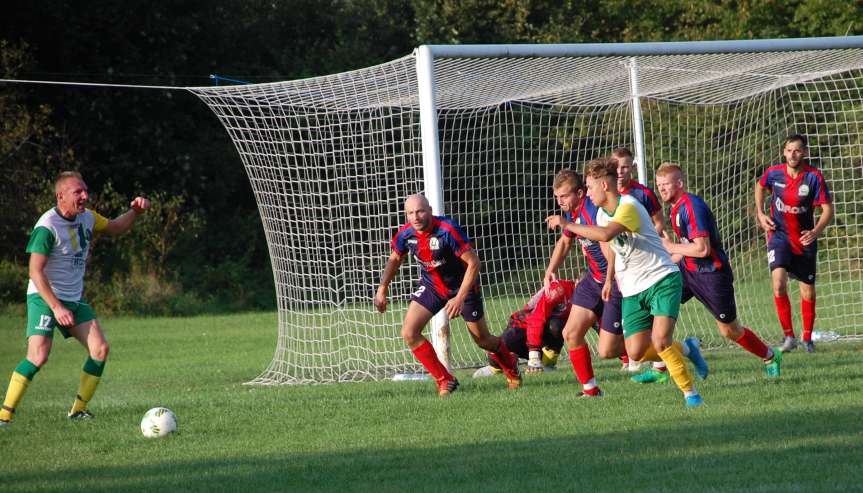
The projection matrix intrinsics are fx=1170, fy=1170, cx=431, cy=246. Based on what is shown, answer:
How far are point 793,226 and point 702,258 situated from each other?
2752 millimetres

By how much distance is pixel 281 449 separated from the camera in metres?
6.70

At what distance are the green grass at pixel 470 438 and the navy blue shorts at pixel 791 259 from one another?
85 centimetres

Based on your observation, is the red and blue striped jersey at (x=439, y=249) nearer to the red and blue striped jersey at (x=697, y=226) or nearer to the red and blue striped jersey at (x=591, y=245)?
the red and blue striped jersey at (x=591, y=245)

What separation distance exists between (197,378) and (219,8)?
17.0 metres

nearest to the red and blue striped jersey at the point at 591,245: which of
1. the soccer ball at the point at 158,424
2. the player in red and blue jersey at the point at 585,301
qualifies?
the player in red and blue jersey at the point at 585,301

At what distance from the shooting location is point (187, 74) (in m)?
25.4

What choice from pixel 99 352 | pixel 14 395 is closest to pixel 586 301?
pixel 99 352

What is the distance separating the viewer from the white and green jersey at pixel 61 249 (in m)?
7.98

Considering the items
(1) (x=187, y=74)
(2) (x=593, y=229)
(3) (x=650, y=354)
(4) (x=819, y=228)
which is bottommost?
(3) (x=650, y=354)

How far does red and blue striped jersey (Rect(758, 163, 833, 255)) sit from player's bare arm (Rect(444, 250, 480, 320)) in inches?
141

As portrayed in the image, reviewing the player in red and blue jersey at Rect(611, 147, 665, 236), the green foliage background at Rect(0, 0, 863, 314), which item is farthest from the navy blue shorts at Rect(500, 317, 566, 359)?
the green foliage background at Rect(0, 0, 863, 314)

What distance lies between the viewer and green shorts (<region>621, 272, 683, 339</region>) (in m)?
7.37

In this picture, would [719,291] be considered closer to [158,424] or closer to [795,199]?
[795,199]

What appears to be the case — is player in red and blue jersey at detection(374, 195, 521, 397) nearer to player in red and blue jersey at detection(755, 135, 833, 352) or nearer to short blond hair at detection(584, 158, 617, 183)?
short blond hair at detection(584, 158, 617, 183)
